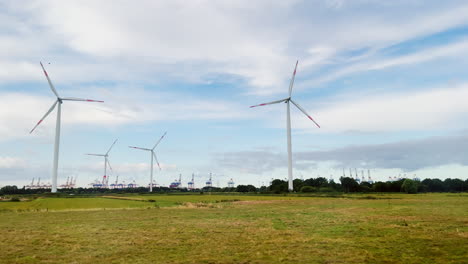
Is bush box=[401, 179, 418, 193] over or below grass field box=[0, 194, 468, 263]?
over

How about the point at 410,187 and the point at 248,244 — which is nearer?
the point at 248,244

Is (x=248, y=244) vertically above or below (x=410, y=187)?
below

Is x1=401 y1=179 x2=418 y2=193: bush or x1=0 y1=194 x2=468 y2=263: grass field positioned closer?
x1=0 y1=194 x2=468 y2=263: grass field

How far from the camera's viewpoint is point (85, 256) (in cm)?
2170

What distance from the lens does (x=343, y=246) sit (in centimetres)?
2348

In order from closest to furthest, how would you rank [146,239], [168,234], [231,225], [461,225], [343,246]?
[343,246] → [146,239] → [168,234] → [461,225] → [231,225]

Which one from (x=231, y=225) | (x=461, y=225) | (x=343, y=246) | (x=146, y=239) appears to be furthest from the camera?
(x=231, y=225)

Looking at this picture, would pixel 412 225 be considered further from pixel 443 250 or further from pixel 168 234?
pixel 168 234

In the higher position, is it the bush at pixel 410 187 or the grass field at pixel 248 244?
the bush at pixel 410 187

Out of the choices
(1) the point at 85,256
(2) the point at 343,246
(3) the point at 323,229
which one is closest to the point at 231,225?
(3) the point at 323,229

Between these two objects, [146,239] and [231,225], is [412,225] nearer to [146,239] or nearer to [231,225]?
[231,225]

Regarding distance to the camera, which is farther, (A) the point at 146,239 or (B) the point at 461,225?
(B) the point at 461,225

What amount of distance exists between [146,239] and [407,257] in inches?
717

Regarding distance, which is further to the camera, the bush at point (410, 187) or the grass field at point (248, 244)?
the bush at point (410, 187)
